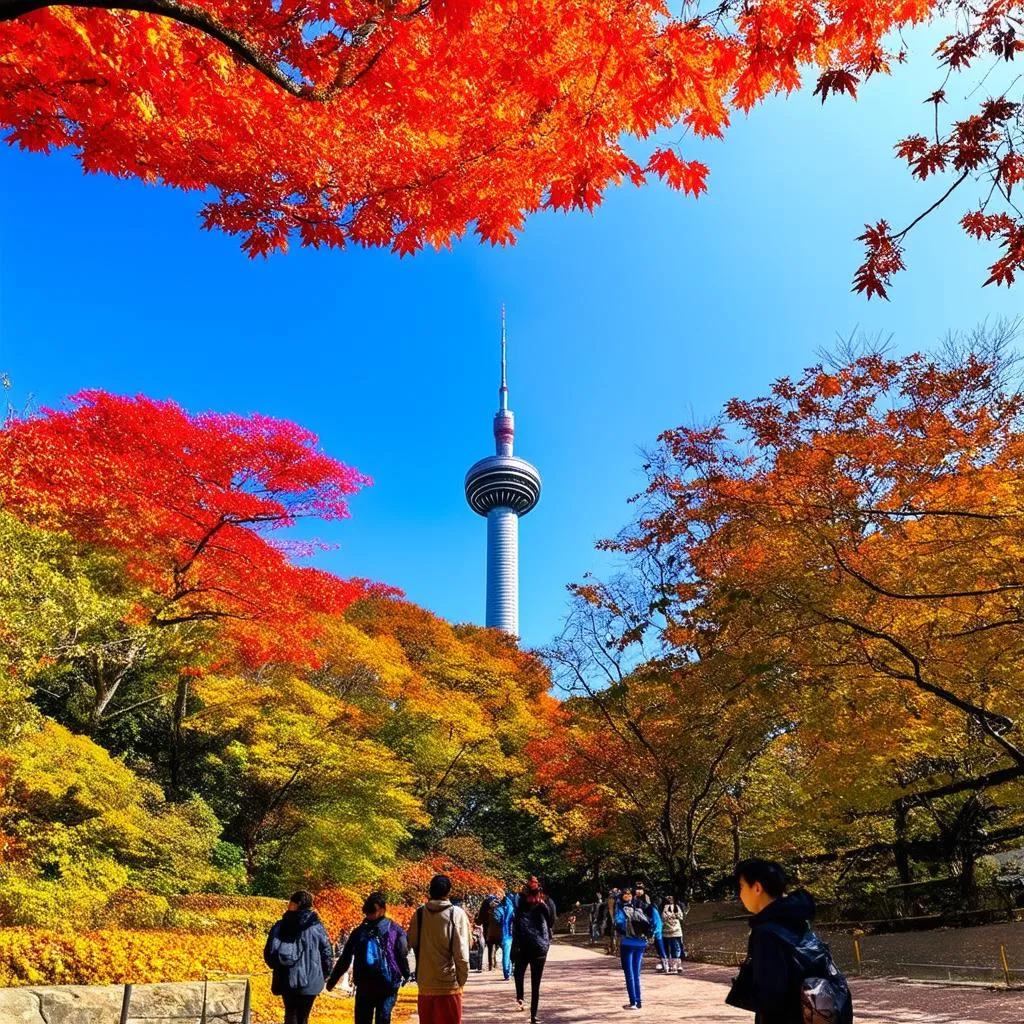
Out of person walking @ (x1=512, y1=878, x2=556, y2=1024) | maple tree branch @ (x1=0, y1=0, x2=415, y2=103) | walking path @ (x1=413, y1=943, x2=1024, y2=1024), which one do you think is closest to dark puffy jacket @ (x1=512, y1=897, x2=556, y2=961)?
person walking @ (x1=512, y1=878, x2=556, y2=1024)

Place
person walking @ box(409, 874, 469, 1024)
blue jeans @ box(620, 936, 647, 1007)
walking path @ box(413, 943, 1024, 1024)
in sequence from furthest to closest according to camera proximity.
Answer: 1. blue jeans @ box(620, 936, 647, 1007)
2. walking path @ box(413, 943, 1024, 1024)
3. person walking @ box(409, 874, 469, 1024)

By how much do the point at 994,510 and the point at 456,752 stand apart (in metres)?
18.2

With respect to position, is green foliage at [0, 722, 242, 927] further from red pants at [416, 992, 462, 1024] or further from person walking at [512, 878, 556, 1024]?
red pants at [416, 992, 462, 1024]

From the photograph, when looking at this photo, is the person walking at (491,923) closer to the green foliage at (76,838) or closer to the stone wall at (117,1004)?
the green foliage at (76,838)

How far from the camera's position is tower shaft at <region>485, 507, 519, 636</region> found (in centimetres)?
10044

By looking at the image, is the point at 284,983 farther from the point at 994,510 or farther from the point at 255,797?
the point at 255,797

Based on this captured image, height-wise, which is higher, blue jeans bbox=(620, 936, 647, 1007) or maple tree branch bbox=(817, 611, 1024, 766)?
maple tree branch bbox=(817, 611, 1024, 766)

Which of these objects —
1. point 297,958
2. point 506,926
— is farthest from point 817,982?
point 506,926

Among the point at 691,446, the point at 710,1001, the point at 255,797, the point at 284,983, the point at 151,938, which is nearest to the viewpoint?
the point at 284,983

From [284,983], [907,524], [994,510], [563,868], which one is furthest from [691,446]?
[563,868]

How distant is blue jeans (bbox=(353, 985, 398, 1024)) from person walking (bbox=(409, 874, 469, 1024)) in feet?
1.17

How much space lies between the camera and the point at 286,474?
16.1m

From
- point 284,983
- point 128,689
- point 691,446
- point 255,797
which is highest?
point 691,446

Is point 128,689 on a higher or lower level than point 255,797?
higher
